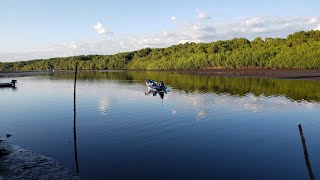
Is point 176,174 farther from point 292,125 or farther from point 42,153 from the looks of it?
point 292,125

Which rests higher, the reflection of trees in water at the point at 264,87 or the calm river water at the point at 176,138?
the reflection of trees in water at the point at 264,87

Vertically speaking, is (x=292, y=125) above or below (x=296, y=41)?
below

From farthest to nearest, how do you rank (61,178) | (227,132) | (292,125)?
(292,125) → (227,132) → (61,178)

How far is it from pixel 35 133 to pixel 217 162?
21087 mm

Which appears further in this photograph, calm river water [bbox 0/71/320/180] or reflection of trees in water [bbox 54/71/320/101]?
reflection of trees in water [bbox 54/71/320/101]

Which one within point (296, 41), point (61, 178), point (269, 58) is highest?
point (296, 41)

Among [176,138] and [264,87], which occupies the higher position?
[264,87]

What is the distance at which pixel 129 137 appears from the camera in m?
30.9

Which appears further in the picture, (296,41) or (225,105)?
(296,41)

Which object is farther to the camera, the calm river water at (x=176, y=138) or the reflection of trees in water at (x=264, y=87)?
the reflection of trees in water at (x=264, y=87)

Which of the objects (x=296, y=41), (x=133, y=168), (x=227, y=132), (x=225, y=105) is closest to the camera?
(x=133, y=168)

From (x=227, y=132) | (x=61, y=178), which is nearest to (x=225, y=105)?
(x=227, y=132)

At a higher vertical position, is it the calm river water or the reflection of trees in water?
the reflection of trees in water

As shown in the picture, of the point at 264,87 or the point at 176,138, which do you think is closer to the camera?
the point at 176,138
